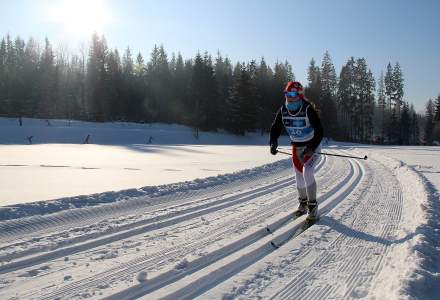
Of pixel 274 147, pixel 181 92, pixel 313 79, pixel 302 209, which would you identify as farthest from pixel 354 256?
pixel 313 79

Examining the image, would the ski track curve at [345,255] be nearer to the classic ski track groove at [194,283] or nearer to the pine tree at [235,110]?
the classic ski track groove at [194,283]

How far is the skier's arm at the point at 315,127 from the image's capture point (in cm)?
679

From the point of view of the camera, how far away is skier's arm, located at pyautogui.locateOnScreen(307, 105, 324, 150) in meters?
6.79

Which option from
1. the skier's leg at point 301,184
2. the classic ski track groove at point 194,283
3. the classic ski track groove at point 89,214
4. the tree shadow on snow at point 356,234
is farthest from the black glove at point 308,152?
the classic ski track groove at point 89,214

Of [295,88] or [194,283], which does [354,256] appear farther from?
[295,88]

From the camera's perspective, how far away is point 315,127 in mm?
6820

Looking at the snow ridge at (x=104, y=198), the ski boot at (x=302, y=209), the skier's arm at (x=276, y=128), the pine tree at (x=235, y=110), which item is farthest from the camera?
the pine tree at (x=235, y=110)

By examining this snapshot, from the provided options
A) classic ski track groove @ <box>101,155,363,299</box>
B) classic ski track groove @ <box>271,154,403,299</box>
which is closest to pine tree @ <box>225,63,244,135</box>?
classic ski track groove @ <box>271,154,403,299</box>

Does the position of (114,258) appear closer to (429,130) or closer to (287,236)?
(287,236)

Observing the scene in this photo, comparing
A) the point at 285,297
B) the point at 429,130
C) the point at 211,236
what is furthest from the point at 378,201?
the point at 429,130

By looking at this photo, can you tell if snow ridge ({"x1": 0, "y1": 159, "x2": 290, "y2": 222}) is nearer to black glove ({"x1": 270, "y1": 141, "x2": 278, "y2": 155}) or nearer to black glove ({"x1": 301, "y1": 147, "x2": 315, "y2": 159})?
black glove ({"x1": 270, "y1": 141, "x2": 278, "y2": 155})

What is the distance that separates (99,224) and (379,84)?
101651mm

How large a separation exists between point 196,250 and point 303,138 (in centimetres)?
292

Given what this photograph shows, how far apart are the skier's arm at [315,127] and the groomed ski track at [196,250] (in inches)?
48.3
